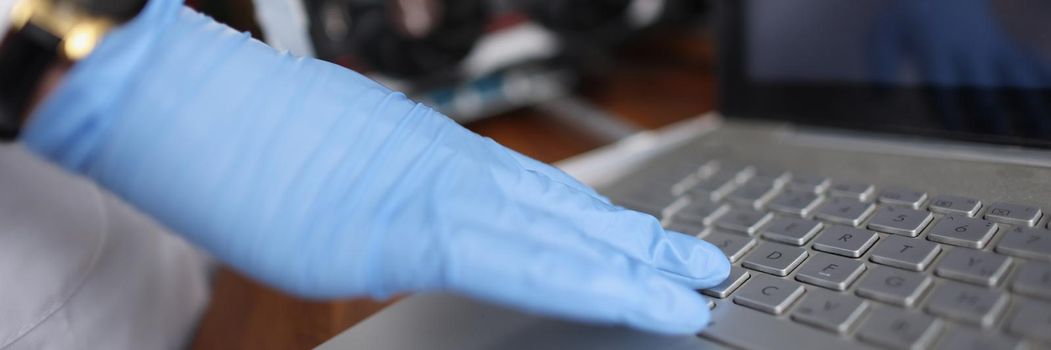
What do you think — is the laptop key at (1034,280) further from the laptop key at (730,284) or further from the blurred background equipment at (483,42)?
the blurred background equipment at (483,42)

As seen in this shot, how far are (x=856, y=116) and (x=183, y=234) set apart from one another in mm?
413

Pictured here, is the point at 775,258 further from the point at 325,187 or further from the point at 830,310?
the point at 325,187

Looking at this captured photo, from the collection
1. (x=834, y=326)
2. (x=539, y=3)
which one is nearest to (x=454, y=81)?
(x=539, y=3)

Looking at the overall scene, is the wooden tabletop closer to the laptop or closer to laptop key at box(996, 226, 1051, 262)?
the laptop

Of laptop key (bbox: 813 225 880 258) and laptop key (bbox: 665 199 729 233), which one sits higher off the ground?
laptop key (bbox: 813 225 880 258)

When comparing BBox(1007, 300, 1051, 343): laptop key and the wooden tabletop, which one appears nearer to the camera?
BBox(1007, 300, 1051, 343): laptop key

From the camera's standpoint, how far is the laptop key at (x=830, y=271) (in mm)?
326

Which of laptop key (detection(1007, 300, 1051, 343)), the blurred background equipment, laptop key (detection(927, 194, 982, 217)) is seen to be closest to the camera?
laptop key (detection(1007, 300, 1051, 343))

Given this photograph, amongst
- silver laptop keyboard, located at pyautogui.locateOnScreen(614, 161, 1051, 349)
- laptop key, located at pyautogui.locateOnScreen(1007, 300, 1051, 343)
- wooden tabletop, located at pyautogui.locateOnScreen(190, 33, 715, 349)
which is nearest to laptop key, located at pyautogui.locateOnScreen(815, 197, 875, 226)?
silver laptop keyboard, located at pyautogui.locateOnScreen(614, 161, 1051, 349)

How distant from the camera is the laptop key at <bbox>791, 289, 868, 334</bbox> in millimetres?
296

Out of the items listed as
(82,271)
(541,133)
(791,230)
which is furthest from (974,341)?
(541,133)

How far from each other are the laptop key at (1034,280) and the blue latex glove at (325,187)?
0.12 m

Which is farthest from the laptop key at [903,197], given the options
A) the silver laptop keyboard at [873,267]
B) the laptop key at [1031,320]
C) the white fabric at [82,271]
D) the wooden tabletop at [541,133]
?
the white fabric at [82,271]

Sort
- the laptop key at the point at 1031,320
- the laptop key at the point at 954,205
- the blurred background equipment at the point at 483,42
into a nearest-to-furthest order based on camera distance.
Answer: the laptop key at the point at 1031,320
the laptop key at the point at 954,205
the blurred background equipment at the point at 483,42
